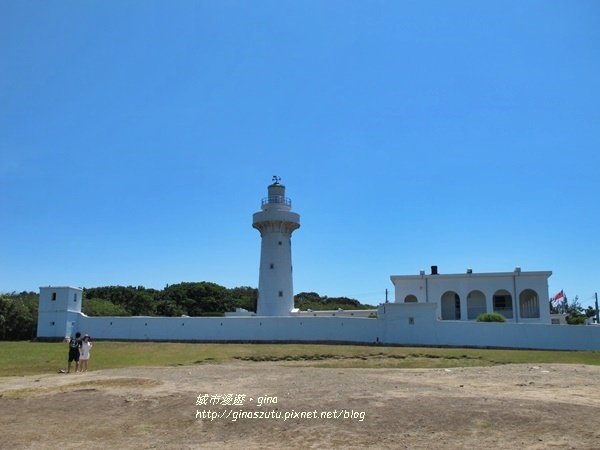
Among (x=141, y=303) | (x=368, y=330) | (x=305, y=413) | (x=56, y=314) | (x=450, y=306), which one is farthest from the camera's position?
(x=141, y=303)

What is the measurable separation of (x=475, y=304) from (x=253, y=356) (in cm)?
2234

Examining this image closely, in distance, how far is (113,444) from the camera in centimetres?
962

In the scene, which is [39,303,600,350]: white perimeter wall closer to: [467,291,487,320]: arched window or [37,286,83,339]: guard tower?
[37,286,83,339]: guard tower

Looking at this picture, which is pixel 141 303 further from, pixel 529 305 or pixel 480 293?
pixel 529 305

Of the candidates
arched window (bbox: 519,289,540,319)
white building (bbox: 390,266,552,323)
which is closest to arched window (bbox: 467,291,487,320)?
white building (bbox: 390,266,552,323)

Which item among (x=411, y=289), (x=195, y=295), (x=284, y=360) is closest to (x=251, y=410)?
(x=284, y=360)

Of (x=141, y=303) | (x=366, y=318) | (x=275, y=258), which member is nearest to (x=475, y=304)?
(x=366, y=318)

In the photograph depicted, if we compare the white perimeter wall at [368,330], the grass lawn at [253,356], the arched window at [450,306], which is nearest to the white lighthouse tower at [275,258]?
the white perimeter wall at [368,330]

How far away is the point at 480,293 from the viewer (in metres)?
42.4

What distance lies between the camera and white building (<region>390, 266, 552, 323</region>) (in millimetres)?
40259

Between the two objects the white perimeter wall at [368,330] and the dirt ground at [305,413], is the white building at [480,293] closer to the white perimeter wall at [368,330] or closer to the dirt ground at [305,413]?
the white perimeter wall at [368,330]

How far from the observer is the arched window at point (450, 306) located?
42.7 m

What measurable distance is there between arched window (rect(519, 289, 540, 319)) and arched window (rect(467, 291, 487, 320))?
112 inches

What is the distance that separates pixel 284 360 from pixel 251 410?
47.3 ft
